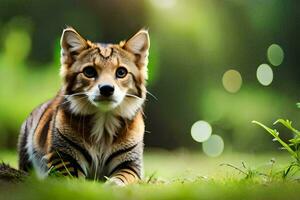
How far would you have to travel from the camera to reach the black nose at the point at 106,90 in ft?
9.64

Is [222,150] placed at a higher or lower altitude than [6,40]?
lower

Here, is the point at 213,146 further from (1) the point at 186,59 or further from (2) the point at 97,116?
→ (2) the point at 97,116

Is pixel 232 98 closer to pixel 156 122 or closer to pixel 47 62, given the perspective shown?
pixel 156 122

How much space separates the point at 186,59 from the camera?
5.71 meters

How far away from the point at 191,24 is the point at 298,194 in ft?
11.5

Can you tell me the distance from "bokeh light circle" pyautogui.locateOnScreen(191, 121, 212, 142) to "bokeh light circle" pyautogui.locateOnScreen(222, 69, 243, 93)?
1.09 ft

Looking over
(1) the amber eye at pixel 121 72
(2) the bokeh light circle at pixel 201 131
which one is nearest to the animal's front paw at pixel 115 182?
(1) the amber eye at pixel 121 72

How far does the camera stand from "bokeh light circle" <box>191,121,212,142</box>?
5543 mm

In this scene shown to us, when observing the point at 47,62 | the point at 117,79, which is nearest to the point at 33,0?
the point at 47,62

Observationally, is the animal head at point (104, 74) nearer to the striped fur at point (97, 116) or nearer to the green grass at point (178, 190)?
the striped fur at point (97, 116)

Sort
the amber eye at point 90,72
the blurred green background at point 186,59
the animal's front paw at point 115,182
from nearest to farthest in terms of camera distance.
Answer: the animal's front paw at point 115,182 → the amber eye at point 90,72 → the blurred green background at point 186,59

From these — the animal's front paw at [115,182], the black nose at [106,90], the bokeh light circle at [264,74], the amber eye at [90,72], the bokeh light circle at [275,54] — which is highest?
the bokeh light circle at [275,54]

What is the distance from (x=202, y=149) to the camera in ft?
18.2

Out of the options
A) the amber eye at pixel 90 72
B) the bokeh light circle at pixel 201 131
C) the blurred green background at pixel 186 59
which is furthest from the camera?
the bokeh light circle at pixel 201 131
